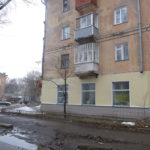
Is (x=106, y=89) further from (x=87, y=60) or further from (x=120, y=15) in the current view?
(x=120, y=15)

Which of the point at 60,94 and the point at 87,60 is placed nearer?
the point at 87,60

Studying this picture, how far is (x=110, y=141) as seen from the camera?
7211 mm

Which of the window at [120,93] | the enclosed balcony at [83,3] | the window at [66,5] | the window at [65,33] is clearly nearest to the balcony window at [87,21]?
the enclosed balcony at [83,3]

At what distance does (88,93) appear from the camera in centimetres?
1605

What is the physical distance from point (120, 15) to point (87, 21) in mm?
3265

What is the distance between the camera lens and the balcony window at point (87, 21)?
52.4 ft

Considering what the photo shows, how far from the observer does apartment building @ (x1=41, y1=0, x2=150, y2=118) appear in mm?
13312

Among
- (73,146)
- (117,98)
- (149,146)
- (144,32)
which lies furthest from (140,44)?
(73,146)

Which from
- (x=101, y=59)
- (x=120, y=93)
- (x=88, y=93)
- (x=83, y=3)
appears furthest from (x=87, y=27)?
(x=120, y=93)

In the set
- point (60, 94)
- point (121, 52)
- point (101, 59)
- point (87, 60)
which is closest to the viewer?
point (121, 52)

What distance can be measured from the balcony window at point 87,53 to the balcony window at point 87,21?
2072 millimetres

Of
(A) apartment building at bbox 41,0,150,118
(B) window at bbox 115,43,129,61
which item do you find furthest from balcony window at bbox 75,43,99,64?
(B) window at bbox 115,43,129,61

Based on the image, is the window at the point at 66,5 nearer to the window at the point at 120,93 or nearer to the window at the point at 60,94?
the window at the point at 60,94

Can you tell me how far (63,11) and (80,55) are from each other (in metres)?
6.76
